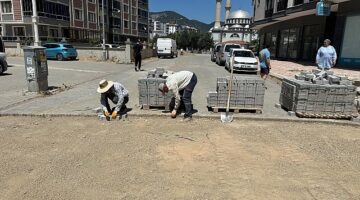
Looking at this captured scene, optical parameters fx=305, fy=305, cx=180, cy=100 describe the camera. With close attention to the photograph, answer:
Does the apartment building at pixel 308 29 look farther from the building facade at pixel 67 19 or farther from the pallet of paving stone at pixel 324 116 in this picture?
the building facade at pixel 67 19

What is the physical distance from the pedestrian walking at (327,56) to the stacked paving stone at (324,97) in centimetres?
290

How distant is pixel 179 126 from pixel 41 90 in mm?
6235

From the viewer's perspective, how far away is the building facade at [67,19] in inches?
1604

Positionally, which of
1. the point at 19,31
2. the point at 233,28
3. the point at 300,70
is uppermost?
the point at 233,28

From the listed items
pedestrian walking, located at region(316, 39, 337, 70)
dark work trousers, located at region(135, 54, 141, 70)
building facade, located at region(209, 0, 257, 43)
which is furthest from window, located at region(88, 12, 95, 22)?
building facade, located at region(209, 0, 257, 43)

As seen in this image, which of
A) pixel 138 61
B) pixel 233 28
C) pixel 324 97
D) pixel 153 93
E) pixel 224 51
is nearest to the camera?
pixel 324 97

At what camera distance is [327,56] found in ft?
33.9

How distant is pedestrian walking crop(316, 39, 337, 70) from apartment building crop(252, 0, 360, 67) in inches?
427

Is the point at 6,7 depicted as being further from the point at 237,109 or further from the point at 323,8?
the point at 237,109

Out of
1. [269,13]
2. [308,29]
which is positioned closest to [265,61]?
[308,29]

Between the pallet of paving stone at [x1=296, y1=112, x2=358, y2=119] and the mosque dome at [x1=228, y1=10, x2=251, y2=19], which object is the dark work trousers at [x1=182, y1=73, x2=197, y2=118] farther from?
the mosque dome at [x1=228, y1=10, x2=251, y2=19]

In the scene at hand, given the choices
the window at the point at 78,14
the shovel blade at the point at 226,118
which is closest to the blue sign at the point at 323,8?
the shovel blade at the point at 226,118

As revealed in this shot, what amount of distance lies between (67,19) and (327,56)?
4459 cm

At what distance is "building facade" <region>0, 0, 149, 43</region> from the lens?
1604 inches
